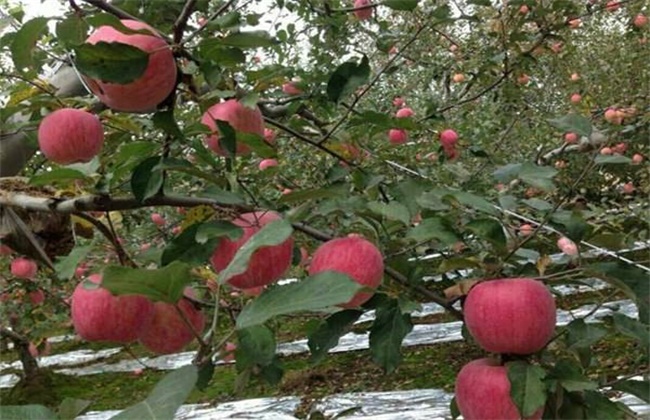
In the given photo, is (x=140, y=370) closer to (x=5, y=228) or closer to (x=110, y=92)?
(x=5, y=228)

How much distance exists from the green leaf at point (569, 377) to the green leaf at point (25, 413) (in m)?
0.42

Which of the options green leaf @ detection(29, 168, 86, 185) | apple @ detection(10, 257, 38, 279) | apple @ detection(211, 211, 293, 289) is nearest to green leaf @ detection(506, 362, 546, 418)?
apple @ detection(211, 211, 293, 289)

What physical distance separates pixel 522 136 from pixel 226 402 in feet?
5.62

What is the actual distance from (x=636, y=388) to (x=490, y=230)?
227 mm

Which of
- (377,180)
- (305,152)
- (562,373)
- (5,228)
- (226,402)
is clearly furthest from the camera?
(226,402)

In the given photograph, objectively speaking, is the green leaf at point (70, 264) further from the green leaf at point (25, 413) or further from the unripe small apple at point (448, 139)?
the unripe small apple at point (448, 139)

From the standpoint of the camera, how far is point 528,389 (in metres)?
0.63

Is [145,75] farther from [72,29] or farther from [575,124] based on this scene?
[575,124]

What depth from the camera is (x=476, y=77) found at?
2.02 m

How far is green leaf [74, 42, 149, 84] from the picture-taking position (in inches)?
23.2

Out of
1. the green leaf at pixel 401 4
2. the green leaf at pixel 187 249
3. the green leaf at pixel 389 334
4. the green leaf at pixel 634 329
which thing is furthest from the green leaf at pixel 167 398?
the green leaf at pixel 401 4

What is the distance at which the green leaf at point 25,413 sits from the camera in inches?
16.7

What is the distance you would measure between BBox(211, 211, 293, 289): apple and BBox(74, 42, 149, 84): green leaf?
178 mm

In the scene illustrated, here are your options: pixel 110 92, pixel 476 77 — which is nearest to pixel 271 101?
pixel 110 92
